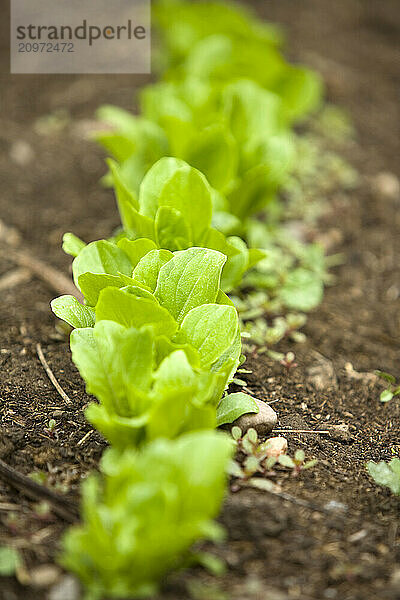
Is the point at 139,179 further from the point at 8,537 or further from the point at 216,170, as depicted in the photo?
the point at 8,537

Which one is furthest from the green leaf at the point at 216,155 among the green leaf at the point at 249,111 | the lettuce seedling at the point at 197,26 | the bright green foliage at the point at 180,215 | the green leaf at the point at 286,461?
the lettuce seedling at the point at 197,26

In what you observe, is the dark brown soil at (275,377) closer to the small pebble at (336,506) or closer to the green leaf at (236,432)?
the small pebble at (336,506)

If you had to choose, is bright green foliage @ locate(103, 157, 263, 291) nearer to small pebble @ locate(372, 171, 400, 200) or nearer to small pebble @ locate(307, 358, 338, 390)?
small pebble @ locate(307, 358, 338, 390)

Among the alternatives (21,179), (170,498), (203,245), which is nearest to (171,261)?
(203,245)

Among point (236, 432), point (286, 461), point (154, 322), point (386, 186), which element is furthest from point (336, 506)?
point (386, 186)

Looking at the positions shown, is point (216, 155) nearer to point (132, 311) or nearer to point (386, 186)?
point (132, 311)

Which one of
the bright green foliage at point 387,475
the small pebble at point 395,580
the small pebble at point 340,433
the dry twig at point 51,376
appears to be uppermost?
the bright green foliage at point 387,475

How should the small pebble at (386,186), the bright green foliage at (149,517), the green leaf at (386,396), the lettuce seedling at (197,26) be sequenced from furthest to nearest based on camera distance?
the lettuce seedling at (197,26) → the small pebble at (386,186) → the green leaf at (386,396) → the bright green foliage at (149,517)

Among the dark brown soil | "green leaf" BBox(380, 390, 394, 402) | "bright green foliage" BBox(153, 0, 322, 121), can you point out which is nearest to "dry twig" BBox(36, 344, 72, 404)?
the dark brown soil
